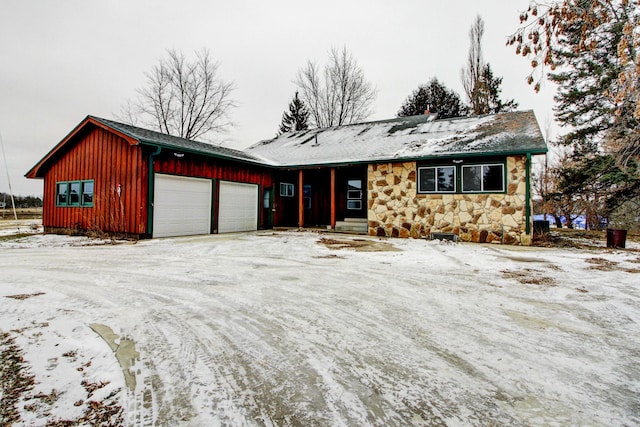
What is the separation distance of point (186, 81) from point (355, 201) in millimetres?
20545

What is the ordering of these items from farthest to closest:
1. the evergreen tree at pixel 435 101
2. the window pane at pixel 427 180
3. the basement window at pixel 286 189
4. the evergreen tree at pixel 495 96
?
1. the evergreen tree at pixel 435 101
2. the evergreen tree at pixel 495 96
3. the basement window at pixel 286 189
4. the window pane at pixel 427 180

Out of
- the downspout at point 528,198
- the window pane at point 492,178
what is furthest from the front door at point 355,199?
the downspout at point 528,198

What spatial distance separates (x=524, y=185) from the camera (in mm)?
9422

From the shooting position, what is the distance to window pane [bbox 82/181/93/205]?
36.8 feet

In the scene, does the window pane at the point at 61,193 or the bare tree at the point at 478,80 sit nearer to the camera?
the window pane at the point at 61,193

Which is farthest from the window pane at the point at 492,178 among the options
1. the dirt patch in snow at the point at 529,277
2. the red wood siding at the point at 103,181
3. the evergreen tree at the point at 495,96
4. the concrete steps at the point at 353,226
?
the evergreen tree at the point at 495,96

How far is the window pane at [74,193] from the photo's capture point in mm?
11606

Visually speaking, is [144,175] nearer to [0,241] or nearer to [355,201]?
[0,241]

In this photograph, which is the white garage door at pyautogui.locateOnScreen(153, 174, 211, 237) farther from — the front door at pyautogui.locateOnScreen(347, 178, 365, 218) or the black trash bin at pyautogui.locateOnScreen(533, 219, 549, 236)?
the black trash bin at pyautogui.locateOnScreen(533, 219, 549, 236)

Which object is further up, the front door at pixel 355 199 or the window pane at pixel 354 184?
the window pane at pixel 354 184

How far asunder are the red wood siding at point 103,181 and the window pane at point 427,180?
29.3 ft

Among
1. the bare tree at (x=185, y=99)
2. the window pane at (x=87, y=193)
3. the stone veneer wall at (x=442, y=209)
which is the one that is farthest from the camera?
the bare tree at (x=185, y=99)

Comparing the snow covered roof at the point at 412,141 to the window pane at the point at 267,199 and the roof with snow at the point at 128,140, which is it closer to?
the window pane at the point at 267,199

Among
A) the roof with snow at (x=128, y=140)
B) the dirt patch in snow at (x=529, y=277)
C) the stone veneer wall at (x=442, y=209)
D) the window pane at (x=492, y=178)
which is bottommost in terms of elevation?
the dirt patch in snow at (x=529, y=277)
